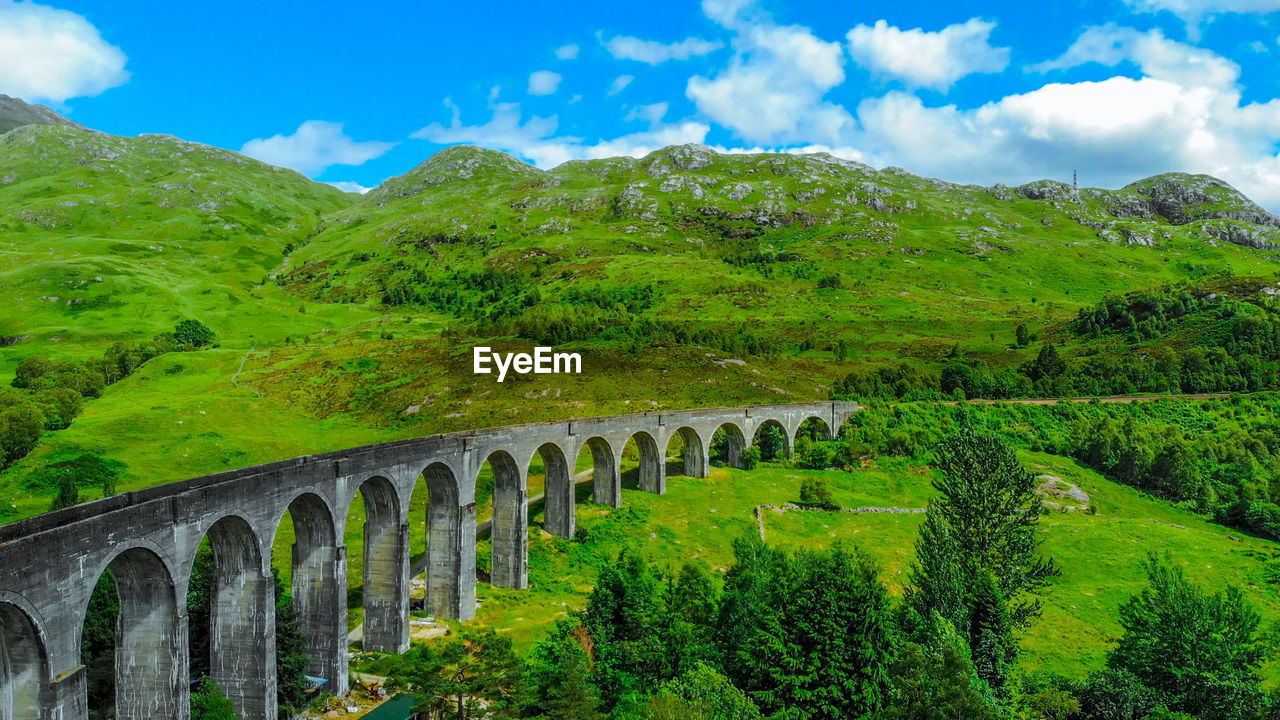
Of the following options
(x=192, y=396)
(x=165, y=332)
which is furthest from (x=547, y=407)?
(x=165, y=332)

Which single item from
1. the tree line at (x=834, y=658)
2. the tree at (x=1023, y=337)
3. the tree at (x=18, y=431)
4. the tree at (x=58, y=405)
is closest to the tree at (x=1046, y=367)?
the tree at (x=1023, y=337)

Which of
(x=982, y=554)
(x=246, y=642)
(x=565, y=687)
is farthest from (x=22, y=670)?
(x=982, y=554)

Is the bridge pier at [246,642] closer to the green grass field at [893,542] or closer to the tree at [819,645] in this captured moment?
the green grass field at [893,542]

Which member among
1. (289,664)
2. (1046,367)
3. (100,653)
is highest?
(1046,367)

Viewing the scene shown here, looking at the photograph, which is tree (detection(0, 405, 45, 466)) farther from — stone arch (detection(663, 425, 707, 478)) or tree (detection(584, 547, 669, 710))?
tree (detection(584, 547, 669, 710))

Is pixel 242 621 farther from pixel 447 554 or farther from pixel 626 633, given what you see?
pixel 626 633

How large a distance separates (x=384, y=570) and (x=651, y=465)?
3687cm

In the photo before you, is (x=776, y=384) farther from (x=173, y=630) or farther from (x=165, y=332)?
(x=165, y=332)

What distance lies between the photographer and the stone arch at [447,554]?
4441 cm

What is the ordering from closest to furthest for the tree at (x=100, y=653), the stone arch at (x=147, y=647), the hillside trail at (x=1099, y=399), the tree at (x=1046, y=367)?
the stone arch at (x=147, y=647), the tree at (x=100, y=653), the hillside trail at (x=1099, y=399), the tree at (x=1046, y=367)

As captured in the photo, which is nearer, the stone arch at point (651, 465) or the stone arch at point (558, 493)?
the stone arch at point (558, 493)

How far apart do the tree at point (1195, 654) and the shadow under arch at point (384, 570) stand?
39.0 metres

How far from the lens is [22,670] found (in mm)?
20703

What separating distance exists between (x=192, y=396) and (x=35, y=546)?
286 ft
